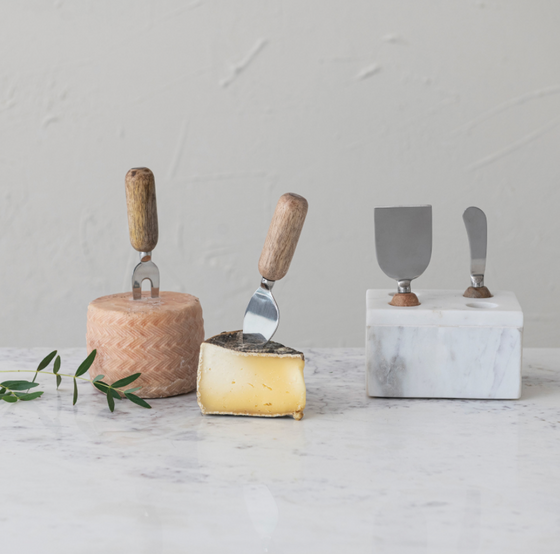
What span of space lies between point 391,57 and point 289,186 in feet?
1.57

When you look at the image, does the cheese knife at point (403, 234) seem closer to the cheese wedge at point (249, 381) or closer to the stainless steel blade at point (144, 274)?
the cheese wedge at point (249, 381)

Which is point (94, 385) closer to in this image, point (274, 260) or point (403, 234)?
point (274, 260)

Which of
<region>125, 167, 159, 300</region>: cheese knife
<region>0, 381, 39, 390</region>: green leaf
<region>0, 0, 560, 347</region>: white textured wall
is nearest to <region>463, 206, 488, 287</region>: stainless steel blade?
<region>125, 167, 159, 300</region>: cheese knife

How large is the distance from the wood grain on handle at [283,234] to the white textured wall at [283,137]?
1207 mm

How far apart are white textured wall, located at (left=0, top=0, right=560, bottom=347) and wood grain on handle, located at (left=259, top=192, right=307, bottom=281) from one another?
47.5 inches

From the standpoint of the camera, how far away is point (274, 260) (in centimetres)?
82

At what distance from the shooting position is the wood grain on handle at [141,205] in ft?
2.83

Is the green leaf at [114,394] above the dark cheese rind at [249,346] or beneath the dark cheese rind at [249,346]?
beneath

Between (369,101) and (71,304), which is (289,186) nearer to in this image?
(369,101)

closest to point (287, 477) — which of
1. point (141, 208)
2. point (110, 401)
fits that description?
point (110, 401)

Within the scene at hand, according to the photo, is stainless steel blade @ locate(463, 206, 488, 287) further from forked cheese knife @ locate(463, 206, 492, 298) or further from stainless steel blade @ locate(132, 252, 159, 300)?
stainless steel blade @ locate(132, 252, 159, 300)

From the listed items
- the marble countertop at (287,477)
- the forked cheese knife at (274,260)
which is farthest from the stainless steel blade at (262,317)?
the marble countertop at (287,477)

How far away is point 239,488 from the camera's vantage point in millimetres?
631

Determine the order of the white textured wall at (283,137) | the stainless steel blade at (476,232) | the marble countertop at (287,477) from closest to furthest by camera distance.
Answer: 1. the marble countertop at (287,477)
2. the stainless steel blade at (476,232)
3. the white textured wall at (283,137)
